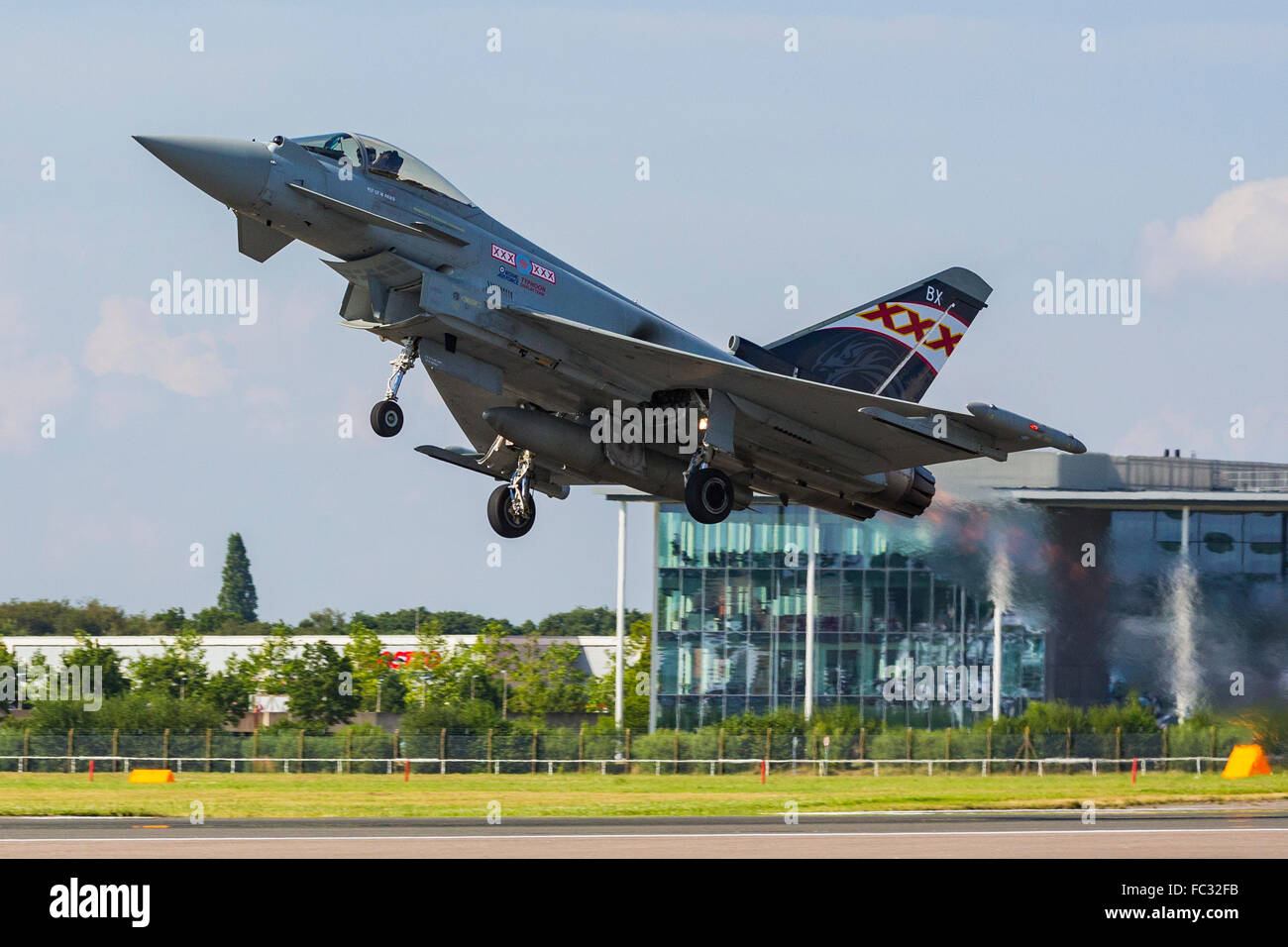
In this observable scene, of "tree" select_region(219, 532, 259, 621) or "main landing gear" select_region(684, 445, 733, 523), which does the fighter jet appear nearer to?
"main landing gear" select_region(684, 445, 733, 523)

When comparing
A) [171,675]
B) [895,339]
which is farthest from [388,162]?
[171,675]

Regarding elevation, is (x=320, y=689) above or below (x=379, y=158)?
below

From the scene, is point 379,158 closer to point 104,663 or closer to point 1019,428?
point 1019,428

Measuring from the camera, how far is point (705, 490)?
70.2ft

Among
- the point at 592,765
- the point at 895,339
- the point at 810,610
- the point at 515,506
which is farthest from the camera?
the point at 810,610

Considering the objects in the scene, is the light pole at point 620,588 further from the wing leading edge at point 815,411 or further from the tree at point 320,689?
the wing leading edge at point 815,411

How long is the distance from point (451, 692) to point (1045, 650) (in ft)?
96.4

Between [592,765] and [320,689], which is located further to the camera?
[320,689]

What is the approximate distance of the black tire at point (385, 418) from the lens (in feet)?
62.7

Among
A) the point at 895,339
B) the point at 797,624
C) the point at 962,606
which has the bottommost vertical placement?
the point at 797,624

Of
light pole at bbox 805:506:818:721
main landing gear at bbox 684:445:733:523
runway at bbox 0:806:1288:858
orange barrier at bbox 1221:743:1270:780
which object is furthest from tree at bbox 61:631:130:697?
main landing gear at bbox 684:445:733:523

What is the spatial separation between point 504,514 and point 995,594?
A: 1307 cm
